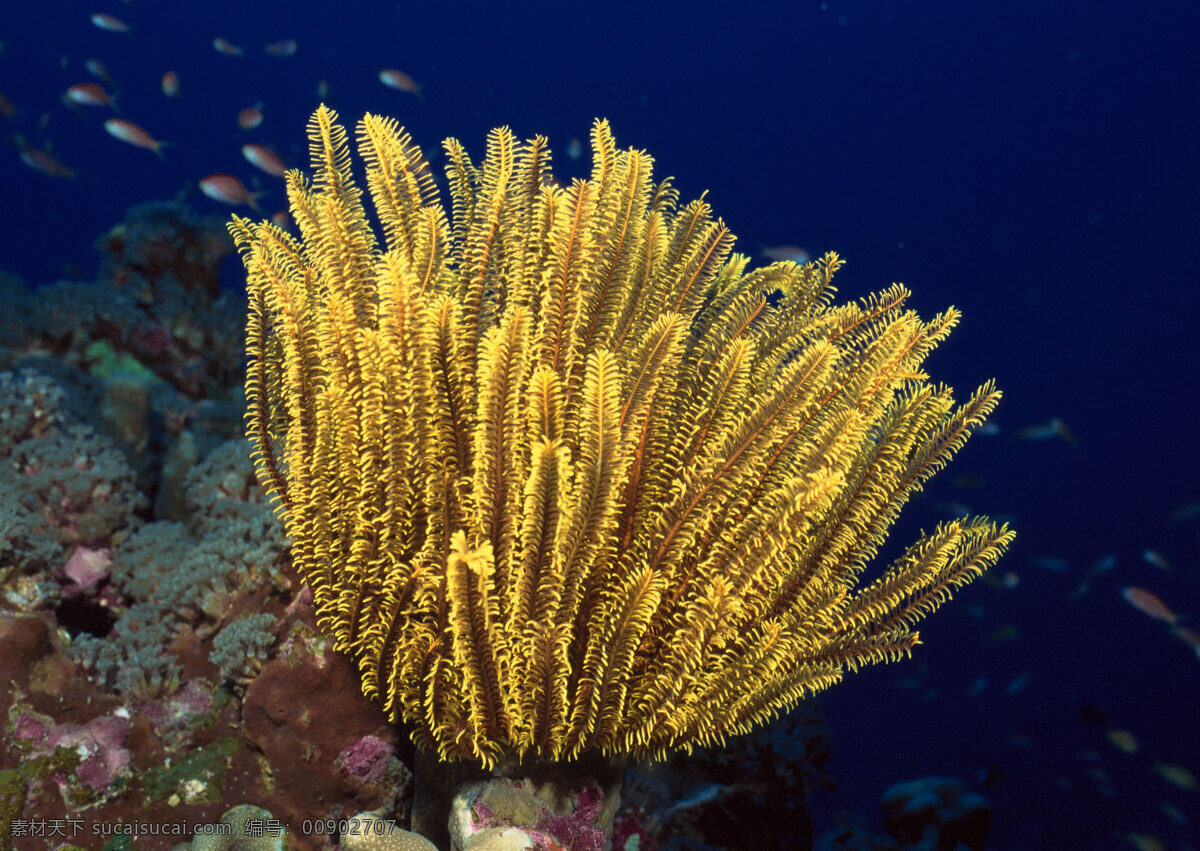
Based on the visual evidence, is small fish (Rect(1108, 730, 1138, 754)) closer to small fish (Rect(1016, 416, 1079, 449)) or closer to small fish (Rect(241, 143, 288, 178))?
small fish (Rect(1016, 416, 1079, 449))

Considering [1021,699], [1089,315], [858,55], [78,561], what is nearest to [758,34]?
[858,55]

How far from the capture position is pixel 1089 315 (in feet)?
139

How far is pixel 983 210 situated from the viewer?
163ft

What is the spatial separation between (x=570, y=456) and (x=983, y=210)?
57599 millimetres

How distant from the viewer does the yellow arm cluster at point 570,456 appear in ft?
5.65

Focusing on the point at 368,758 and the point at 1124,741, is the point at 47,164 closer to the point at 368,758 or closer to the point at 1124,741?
the point at 368,758

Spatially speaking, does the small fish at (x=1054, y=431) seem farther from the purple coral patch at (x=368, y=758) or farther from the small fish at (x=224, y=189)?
the small fish at (x=224, y=189)

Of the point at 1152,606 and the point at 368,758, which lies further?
the point at 1152,606

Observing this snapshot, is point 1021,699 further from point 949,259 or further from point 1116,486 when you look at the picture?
point 949,259

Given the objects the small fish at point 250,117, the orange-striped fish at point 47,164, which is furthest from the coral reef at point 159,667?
the orange-striped fish at point 47,164

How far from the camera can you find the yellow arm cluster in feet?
5.65

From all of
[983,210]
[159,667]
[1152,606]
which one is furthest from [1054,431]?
[983,210]

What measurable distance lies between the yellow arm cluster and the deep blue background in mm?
3429

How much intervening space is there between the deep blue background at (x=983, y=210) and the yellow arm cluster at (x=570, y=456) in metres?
3.43
